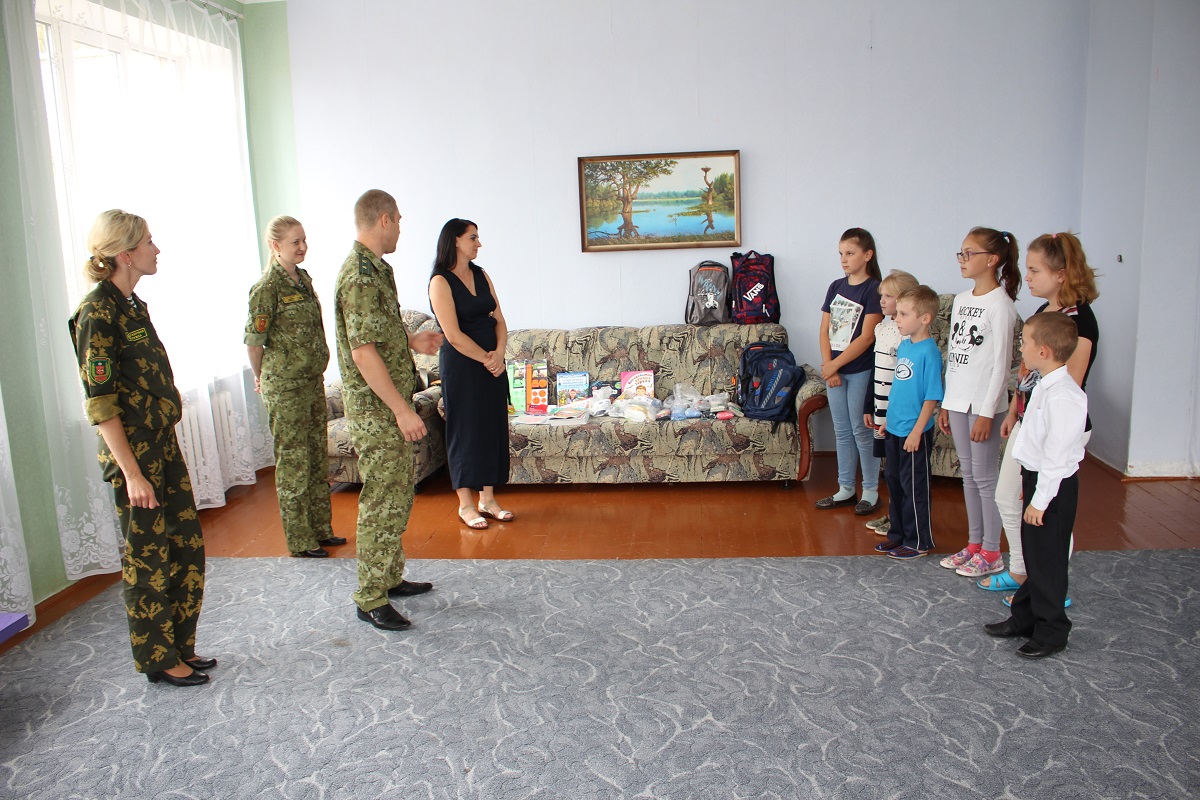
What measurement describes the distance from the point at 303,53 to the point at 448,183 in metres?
1.32

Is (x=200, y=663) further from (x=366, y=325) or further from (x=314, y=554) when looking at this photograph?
(x=366, y=325)

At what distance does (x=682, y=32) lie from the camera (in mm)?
5891

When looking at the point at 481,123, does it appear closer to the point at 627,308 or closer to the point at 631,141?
the point at 631,141

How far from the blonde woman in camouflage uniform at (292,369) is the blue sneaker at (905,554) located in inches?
106

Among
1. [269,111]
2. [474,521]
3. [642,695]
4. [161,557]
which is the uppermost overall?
[269,111]

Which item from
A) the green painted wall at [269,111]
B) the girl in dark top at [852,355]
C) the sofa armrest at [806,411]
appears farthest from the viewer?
the green painted wall at [269,111]

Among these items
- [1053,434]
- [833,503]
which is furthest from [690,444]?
[1053,434]

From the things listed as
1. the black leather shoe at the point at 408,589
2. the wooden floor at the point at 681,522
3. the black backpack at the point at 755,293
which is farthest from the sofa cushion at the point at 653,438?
the black leather shoe at the point at 408,589

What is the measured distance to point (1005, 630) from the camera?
3.25 metres

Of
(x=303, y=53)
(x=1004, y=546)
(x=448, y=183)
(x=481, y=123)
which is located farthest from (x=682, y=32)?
(x=1004, y=546)

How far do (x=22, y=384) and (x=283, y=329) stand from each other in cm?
111

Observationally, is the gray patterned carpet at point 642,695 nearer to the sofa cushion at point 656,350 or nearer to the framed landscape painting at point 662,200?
the sofa cushion at point 656,350

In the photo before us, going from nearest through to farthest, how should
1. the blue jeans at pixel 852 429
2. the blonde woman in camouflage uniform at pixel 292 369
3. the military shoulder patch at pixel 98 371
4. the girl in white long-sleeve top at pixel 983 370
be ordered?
1. the military shoulder patch at pixel 98 371
2. the girl in white long-sleeve top at pixel 983 370
3. the blonde woman in camouflage uniform at pixel 292 369
4. the blue jeans at pixel 852 429

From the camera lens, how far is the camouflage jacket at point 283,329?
13.6ft
